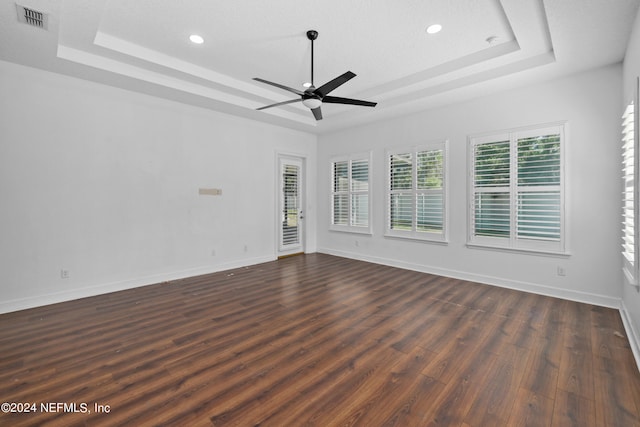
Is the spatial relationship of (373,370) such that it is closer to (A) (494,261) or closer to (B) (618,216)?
(A) (494,261)

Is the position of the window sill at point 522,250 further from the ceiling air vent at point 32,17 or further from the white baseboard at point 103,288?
the ceiling air vent at point 32,17

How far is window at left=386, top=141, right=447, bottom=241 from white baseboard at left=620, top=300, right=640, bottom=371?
2.28 m

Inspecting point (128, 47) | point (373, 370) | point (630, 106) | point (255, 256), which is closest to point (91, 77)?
point (128, 47)

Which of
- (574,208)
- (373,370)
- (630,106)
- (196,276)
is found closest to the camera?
(373,370)

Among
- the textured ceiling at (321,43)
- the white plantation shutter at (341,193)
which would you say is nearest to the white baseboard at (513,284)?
the white plantation shutter at (341,193)

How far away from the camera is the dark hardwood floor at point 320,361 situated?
1.82m

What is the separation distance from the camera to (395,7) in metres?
2.79

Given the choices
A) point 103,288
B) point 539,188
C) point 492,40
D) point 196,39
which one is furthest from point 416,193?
point 103,288

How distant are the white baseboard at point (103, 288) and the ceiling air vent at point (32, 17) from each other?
10.3 feet

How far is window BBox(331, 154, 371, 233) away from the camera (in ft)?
20.7

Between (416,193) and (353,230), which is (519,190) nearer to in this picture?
(416,193)

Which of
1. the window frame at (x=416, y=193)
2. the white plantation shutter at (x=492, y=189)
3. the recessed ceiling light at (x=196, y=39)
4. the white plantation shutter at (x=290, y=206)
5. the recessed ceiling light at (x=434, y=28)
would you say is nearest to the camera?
the recessed ceiling light at (x=434, y=28)

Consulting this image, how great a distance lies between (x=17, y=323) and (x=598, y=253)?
691 cm

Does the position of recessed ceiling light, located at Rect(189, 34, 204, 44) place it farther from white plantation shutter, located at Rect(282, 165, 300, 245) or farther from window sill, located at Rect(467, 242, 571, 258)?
window sill, located at Rect(467, 242, 571, 258)
